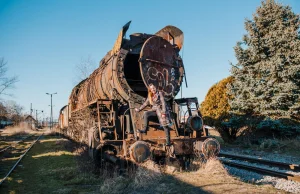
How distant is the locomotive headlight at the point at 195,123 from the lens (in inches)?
314

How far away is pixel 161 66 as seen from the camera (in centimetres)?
823

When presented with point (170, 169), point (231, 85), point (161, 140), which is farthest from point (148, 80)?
point (231, 85)

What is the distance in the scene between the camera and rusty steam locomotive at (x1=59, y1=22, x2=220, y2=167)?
7051 mm

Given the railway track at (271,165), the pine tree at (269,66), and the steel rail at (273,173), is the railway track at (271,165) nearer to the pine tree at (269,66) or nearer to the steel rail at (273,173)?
the steel rail at (273,173)

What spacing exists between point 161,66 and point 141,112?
1.67 metres

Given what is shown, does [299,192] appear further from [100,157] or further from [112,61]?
[112,61]

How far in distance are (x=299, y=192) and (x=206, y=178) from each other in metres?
2.08

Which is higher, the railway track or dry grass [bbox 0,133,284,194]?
dry grass [bbox 0,133,284,194]

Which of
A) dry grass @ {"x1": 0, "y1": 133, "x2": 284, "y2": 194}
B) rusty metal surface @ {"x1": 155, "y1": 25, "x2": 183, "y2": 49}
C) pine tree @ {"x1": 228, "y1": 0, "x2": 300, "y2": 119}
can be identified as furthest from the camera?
pine tree @ {"x1": 228, "y1": 0, "x2": 300, "y2": 119}

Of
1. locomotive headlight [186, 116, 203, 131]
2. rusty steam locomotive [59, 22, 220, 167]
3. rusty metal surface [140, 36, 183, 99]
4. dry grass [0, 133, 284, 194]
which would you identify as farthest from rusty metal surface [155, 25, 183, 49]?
dry grass [0, 133, 284, 194]

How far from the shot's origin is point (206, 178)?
6141 millimetres

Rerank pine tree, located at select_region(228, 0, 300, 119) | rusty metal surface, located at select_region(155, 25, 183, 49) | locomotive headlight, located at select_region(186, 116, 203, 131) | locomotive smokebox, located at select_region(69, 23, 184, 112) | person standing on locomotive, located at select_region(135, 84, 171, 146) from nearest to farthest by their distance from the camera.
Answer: person standing on locomotive, located at select_region(135, 84, 171, 146), locomotive smokebox, located at select_region(69, 23, 184, 112), locomotive headlight, located at select_region(186, 116, 203, 131), rusty metal surface, located at select_region(155, 25, 183, 49), pine tree, located at select_region(228, 0, 300, 119)

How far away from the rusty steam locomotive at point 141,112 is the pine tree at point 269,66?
7.80 m

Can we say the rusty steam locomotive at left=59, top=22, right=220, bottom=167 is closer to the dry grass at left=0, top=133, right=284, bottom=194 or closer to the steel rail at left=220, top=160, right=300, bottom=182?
the dry grass at left=0, top=133, right=284, bottom=194
